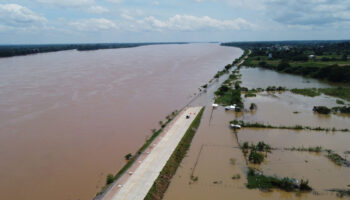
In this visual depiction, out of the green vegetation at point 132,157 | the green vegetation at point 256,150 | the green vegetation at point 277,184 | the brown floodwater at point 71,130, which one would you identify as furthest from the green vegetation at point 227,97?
the green vegetation at point 277,184

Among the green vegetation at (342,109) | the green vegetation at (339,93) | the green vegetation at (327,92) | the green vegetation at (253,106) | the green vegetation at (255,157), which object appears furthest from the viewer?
the green vegetation at (327,92)

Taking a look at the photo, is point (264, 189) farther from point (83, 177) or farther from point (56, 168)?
point (56, 168)

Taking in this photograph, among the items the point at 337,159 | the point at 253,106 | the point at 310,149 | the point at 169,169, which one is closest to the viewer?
the point at 169,169

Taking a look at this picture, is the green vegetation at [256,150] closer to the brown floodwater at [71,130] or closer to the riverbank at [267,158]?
the riverbank at [267,158]

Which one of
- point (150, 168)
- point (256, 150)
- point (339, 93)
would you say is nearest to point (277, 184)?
point (256, 150)

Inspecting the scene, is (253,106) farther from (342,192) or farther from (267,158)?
(342,192)

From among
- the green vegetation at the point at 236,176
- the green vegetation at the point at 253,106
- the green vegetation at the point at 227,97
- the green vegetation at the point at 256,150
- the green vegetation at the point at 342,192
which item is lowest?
the green vegetation at the point at 342,192
